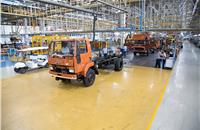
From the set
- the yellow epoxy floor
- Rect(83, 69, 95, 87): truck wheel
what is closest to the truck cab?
Rect(83, 69, 95, 87): truck wheel

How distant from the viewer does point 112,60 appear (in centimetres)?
868

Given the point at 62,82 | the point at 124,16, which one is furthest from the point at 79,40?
the point at 124,16

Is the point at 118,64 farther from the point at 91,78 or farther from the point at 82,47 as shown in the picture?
the point at 82,47

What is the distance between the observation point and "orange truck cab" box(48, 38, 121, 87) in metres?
5.50

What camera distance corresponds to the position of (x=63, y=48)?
5.99 meters

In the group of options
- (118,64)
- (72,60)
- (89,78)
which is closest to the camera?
(72,60)

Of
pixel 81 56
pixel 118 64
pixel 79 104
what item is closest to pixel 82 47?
pixel 81 56

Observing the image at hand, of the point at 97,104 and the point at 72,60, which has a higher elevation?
the point at 72,60

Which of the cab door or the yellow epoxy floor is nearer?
the yellow epoxy floor

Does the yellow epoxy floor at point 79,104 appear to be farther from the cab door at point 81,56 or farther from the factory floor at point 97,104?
the cab door at point 81,56

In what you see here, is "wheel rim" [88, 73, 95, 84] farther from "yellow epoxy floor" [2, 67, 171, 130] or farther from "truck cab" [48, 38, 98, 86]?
"yellow epoxy floor" [2, 67, 171, 130]

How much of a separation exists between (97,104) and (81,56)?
197 cm

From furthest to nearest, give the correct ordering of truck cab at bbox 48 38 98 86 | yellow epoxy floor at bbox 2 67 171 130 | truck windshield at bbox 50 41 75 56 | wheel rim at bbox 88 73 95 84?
wheel rim at bbox 88 73 95 84 → truck windshield at bbox 50 41 75 56 → truck cab at bbox 48 38 98 86 → yellow epoxy floor at bbox 2 67 171 130

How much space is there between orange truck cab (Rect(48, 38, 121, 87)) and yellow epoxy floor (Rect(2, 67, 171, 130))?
55 cm
